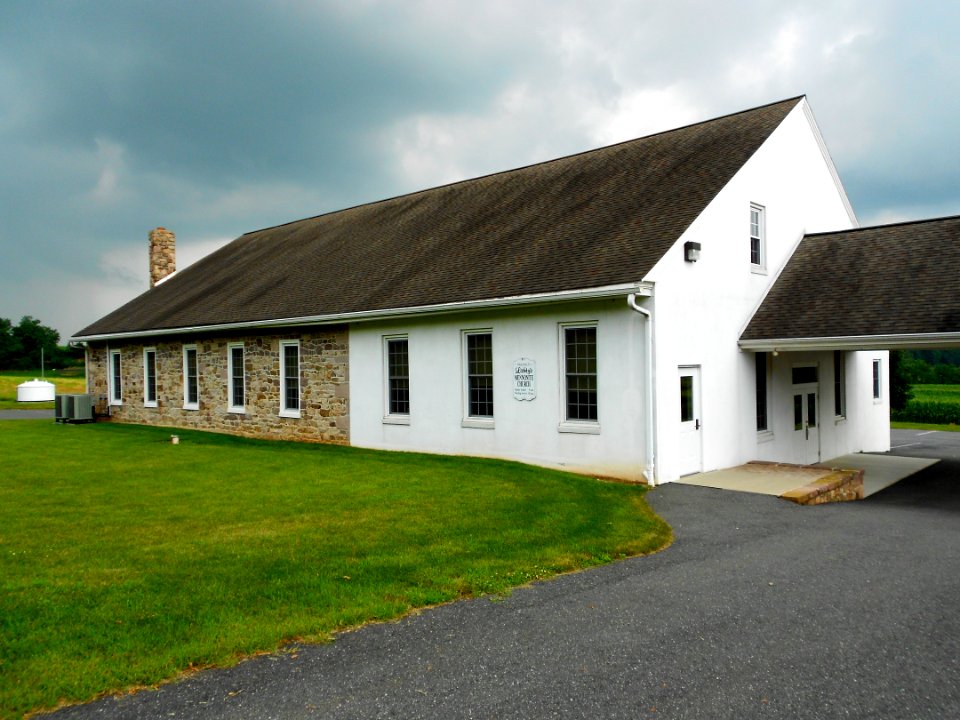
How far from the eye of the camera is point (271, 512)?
33.2ft

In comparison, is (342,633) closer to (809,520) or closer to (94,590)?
(94,590)

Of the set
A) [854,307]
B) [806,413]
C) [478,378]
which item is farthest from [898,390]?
[478,378]

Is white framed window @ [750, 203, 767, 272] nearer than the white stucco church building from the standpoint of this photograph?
No

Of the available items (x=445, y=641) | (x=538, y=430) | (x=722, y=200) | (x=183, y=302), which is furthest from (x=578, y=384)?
(x=183, y=302)

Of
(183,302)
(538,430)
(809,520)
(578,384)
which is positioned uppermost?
(183,302)

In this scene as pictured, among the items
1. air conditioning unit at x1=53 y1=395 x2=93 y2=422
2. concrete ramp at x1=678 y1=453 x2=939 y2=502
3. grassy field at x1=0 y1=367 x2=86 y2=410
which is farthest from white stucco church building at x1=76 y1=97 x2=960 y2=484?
grassy field at x1=0 y1=367 x2=86 y2=410

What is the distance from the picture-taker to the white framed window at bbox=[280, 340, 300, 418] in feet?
65.1

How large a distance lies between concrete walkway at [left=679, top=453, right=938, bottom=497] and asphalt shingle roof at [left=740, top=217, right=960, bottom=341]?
249 cm

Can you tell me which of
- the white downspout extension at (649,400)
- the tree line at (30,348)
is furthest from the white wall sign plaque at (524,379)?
the tree line at (30,348)

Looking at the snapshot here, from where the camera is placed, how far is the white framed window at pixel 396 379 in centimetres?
1688

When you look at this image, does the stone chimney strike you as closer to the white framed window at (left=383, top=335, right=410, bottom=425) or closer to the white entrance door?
the white framed window at (left=383, top=335, right=410, bottom=425)

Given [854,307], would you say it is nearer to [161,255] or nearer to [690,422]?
[690,422]

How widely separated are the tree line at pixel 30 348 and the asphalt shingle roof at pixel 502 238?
73002 mm

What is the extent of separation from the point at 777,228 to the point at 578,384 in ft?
21.3
